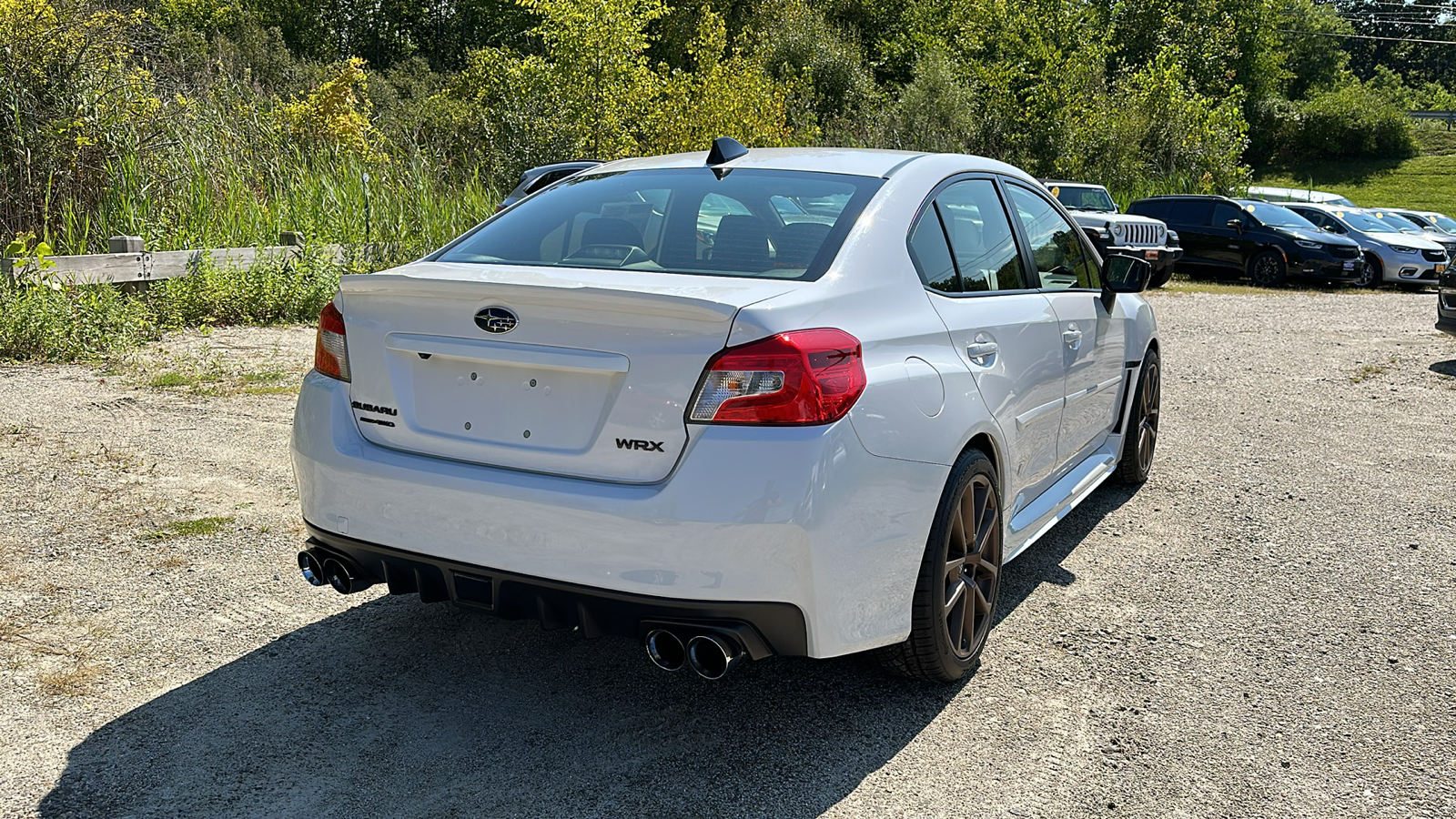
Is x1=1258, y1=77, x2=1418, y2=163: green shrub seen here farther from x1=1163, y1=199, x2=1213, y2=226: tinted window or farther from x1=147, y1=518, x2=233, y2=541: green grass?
x1=147, y1=518, x2=233, y2=541: green grass

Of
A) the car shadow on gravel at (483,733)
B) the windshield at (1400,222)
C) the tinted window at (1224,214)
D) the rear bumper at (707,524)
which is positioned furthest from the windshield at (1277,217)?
the rear bumper at (707,524)

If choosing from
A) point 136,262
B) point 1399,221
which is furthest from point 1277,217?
point 136,262

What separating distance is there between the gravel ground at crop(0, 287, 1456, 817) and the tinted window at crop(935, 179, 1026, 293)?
1.22m

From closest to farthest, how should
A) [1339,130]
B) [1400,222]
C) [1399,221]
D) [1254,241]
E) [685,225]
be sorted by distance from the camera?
[685,225] < [1254,241] < [1400,222] < [1399,221] < [1339,130]

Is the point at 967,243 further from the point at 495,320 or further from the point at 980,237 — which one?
the point at 495,320

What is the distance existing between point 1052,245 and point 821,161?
4.09 ft

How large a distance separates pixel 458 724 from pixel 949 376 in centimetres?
170

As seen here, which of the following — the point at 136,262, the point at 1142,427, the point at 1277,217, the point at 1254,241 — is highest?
the point at 136,262

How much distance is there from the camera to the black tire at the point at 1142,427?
5.99 metres

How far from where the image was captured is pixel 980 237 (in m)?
4.20

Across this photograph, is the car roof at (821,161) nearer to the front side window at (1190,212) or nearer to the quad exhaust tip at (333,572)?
the quad exhaust tip at (333,572)

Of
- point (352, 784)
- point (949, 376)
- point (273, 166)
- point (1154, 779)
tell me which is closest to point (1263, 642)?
point (1154, 779)

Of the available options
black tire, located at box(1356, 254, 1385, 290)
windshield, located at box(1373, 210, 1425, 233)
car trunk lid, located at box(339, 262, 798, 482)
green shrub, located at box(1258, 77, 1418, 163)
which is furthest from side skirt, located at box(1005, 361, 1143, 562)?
green shrub, located at box(1258, 77, 1418, 163)

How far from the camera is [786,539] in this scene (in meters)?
2.90
